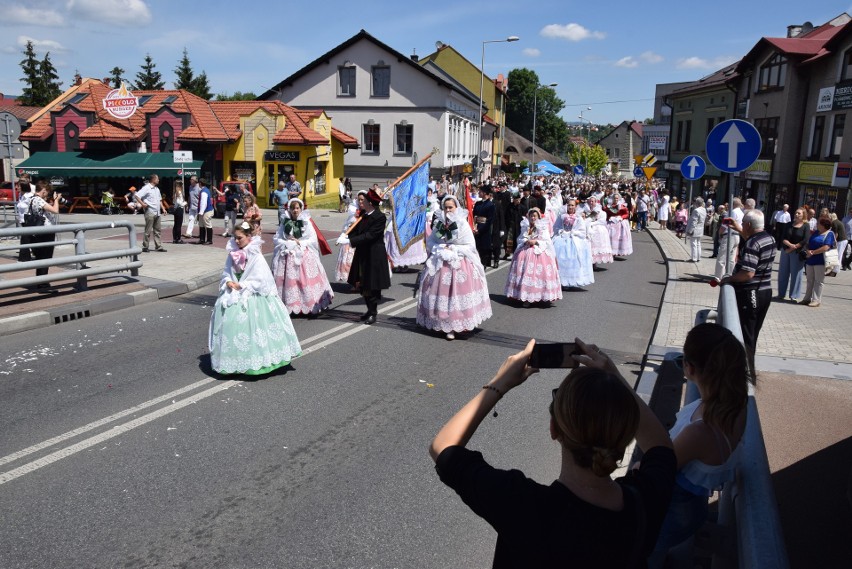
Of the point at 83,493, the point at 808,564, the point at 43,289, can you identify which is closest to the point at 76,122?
the point at 43,289

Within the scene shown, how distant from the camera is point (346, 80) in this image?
4275 cm

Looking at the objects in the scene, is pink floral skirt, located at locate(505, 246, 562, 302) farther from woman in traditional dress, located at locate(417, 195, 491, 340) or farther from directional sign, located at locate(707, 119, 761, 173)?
directional sign, located at locate(707, 119, 761, 173)

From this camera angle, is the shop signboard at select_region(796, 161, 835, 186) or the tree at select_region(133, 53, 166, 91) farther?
the tree at select_region(133, 53, 166, 91)

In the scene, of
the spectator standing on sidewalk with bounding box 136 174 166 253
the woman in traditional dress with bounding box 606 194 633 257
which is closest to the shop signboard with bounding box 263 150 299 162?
the spectator standing on sidewalk with bounding box 136 174 166 253

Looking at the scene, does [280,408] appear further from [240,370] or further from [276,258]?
[276,258]

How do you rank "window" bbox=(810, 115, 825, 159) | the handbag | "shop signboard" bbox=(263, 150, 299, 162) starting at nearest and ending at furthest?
1. the handbag
2. "window" bbox=(810, 115, 825, 159)
3. "shop signboard" bbox=(263, 150, 299, 162)

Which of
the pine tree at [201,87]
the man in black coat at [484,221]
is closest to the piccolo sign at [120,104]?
the man in black coat at [484,221]

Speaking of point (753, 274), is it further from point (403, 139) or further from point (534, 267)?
point (403, 139)

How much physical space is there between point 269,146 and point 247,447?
29698 millimetres

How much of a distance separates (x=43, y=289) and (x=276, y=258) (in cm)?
422

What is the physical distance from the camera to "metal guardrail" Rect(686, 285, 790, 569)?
5.32 feet

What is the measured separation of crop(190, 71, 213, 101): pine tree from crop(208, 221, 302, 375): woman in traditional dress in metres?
78.6

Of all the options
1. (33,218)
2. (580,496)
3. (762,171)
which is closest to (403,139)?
(762,171)

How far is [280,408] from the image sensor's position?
6.39 metres
